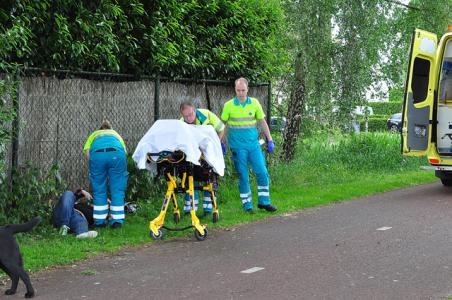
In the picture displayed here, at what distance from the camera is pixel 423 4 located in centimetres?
1952

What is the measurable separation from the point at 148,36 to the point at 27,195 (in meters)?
3.32

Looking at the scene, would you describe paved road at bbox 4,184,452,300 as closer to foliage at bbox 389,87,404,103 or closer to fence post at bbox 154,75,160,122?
fence post at bbox 154,75,160,122

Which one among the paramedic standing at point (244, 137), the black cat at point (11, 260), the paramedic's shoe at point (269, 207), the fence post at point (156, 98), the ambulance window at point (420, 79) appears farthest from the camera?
the ambulance window at point (420, 79)

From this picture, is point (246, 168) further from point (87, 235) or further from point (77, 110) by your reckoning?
point (87, 235)

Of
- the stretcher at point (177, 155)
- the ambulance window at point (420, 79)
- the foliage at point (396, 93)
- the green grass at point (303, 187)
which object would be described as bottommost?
the green grass at point (303, 187)

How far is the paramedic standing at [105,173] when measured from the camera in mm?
8938

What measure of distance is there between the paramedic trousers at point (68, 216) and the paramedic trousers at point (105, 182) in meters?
0.35

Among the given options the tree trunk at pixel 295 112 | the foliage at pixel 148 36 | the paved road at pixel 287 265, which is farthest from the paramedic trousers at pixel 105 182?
the tree trunk at pixel 295 112

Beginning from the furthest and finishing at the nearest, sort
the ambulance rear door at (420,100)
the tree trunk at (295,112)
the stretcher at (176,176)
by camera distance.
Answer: the tree trunk at (295,112) < the ambulance rear door at (420,100) < the stretcher at (176,176)

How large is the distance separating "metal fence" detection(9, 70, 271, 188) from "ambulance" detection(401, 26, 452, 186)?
13.8 feet

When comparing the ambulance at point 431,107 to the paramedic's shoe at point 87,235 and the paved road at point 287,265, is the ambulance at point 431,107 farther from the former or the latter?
the paramedic's shoe at point 87,235

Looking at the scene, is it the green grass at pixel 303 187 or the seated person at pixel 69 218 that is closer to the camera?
the green grass at pixel 303 187

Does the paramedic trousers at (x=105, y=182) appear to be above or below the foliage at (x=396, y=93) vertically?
below

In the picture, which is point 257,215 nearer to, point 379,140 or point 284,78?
point 284,78
